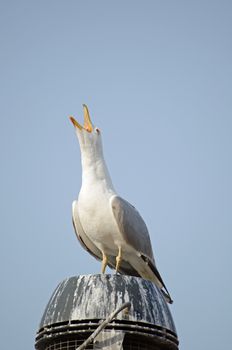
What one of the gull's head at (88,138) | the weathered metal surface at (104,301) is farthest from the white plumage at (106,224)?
the weathered metal surface at (104,301)

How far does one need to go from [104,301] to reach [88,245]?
10.3 ft

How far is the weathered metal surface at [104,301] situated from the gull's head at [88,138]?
10.9 feet

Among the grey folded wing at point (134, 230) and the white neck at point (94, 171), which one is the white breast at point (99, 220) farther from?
the white neck at point (94, 171)

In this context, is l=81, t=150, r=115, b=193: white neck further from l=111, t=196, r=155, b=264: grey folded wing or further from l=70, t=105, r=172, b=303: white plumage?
l=111, t=196, r=155, b=264: grey folded wing

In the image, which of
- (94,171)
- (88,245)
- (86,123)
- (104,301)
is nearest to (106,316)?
(104,301)

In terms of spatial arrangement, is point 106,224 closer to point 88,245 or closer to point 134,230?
point 134,230

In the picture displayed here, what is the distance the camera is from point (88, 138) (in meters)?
11.7

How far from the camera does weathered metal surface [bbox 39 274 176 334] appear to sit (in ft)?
27.2

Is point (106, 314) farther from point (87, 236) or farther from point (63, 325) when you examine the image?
point (87, 236)

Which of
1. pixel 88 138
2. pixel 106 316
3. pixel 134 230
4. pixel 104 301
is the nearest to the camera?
pixel 106 316

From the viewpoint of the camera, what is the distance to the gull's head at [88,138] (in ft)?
38.2

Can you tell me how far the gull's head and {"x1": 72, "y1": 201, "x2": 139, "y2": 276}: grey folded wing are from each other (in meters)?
0.92

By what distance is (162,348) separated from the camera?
8586 millimetres

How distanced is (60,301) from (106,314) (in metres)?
0.67
